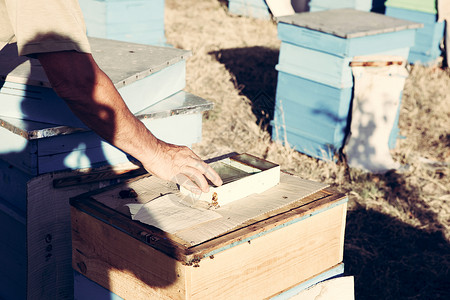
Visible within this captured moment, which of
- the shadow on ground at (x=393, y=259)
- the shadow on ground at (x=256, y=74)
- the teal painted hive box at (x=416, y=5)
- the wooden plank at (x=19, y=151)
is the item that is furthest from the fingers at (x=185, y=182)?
the teal painted hive box at (x=416, y=5)

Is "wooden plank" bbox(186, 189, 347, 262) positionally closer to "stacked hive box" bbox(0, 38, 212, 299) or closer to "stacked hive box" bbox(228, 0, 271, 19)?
"stacked hive box" bbox(0, 38, 212, 299)

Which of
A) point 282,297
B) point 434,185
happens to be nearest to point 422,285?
point 434,185

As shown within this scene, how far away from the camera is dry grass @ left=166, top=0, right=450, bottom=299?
10.6ft

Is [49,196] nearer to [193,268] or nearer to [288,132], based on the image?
[193,268]

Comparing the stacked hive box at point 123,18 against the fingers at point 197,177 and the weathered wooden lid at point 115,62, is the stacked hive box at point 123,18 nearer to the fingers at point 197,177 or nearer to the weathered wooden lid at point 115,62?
the weathered wooden lid at point 115,62

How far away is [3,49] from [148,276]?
139 centimetres

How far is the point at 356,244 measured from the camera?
11.3 feet

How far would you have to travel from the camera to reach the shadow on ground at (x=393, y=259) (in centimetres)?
307

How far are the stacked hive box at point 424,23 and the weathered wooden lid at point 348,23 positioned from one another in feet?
8.22

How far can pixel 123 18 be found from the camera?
5141 mm

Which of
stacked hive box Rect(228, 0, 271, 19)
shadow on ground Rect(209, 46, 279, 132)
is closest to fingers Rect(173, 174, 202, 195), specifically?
shadow on ground Rect(209, 46, 279, 132)

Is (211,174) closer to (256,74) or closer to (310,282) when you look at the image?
(310,282)

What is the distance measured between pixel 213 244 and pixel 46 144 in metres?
0.86

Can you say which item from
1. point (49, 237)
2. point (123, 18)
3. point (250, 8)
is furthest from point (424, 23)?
point (49, 237)
